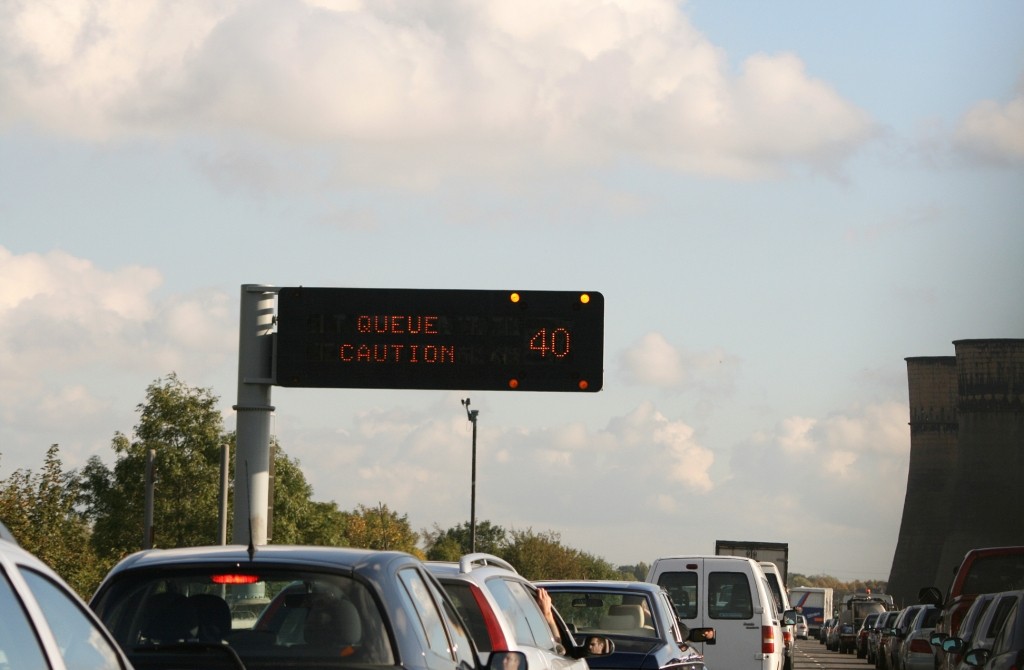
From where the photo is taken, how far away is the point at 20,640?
4.49m

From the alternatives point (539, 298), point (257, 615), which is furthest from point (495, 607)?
point (539, 298)

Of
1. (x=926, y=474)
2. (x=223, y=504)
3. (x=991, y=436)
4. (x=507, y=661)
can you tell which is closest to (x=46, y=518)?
(x=223, y=504)

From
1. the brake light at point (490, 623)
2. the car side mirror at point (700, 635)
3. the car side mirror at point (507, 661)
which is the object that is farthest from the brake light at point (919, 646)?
the car side mirror at point (507, 661)

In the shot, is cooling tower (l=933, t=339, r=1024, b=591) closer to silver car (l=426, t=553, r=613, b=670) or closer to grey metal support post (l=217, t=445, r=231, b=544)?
grey metal support post (l=217, t=445, r=231, b=544)

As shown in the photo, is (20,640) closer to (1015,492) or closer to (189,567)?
(189,567)

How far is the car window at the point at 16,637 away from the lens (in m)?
4.42

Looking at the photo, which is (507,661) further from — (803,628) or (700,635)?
(803,628)

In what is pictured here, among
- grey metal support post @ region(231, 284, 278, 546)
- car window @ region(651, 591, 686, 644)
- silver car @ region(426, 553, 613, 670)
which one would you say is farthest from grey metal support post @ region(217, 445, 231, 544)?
silver car @ region(426, 553, 613, 670)

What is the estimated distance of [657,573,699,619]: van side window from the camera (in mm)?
23781

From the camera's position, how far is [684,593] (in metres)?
24.0

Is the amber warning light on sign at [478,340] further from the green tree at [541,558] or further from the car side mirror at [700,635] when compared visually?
the green tree at [541,558]

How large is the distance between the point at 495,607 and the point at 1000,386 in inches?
3494

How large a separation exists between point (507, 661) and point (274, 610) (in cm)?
114

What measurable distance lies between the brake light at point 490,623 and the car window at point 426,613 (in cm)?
166
